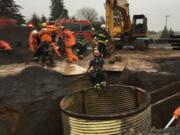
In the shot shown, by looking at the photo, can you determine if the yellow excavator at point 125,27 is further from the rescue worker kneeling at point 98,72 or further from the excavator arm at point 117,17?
the rescue worker kneeling at point 98,72

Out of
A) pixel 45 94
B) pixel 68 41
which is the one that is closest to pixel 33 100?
pixel 45 94

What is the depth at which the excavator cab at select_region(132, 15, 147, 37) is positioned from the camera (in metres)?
21.2

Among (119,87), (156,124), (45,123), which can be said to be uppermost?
(119,87)

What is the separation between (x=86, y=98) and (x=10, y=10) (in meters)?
31.9

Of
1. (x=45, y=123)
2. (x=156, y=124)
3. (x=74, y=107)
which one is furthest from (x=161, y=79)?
(x=45, y=123)

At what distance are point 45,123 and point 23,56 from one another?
701 cm

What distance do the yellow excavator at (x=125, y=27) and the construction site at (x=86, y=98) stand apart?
2.92m

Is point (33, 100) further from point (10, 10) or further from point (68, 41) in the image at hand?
point (10, 10)

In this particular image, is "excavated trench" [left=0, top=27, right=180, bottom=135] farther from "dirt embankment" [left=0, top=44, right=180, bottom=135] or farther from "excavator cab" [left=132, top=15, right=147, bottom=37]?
"excavator cab" [left=132, top=15, right=147, bottom=37]

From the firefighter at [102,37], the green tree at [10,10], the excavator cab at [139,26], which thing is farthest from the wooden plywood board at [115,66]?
the green tree at [10,10]

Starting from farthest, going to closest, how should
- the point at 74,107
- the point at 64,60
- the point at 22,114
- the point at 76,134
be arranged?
1. the point at 64,60
2. the point at 74,107
3. the point at 22,114
4. the point at 76,134

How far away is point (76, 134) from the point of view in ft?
30.1

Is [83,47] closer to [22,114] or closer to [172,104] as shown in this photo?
[172,104]

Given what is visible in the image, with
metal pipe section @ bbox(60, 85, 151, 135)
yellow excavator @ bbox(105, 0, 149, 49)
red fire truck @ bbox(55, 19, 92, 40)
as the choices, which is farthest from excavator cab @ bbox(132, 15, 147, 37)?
metal pipe section @ bbox(60, 85, 151, 135)
